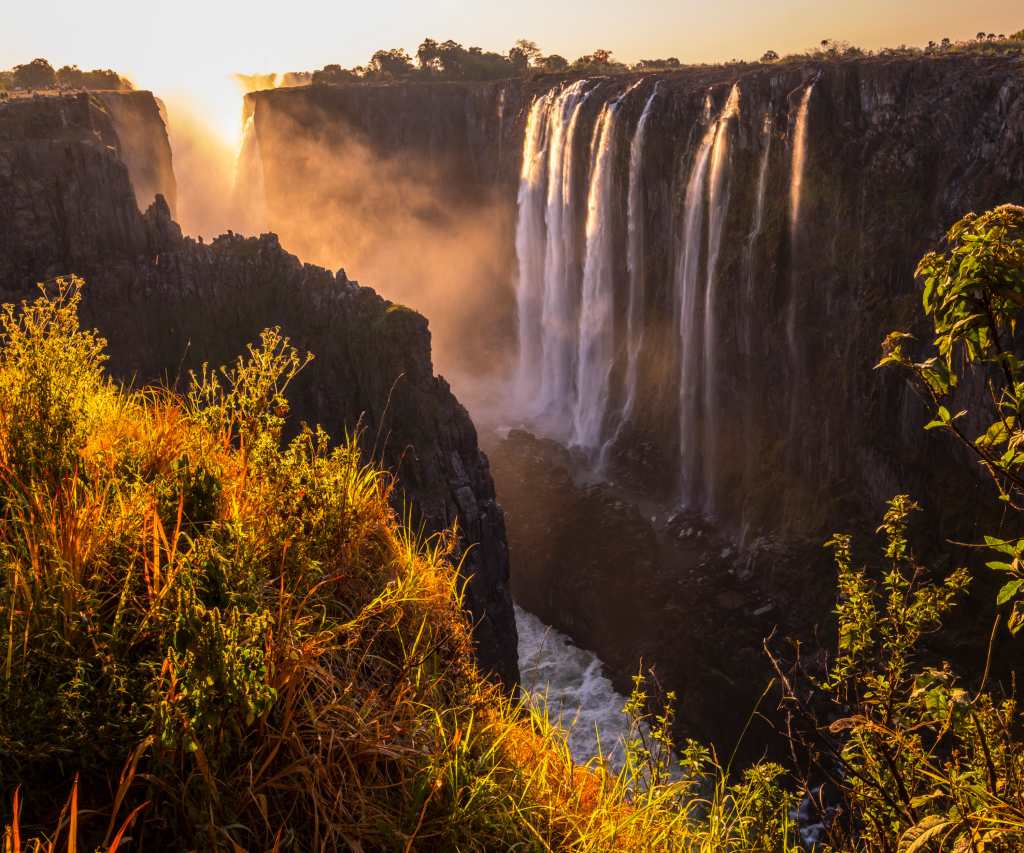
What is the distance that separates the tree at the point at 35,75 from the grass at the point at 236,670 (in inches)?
2634

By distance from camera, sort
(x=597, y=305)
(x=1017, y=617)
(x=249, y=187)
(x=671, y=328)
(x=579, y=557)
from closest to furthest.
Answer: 1. (x=1017, y=617)
2. (x=579, y=557)
3. (x=671, y=328)
4. (x=597, y=305)
5. (x=249, y=187)

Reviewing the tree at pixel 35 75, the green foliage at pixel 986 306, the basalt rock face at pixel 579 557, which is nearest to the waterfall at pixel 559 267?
the basalt rock face at pixel 579 557

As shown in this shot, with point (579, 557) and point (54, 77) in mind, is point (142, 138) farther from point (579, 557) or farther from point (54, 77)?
point (579, 557)

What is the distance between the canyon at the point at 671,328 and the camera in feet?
72.4

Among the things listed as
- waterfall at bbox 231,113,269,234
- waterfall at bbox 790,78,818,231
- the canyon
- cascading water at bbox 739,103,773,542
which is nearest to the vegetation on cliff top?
the canyon

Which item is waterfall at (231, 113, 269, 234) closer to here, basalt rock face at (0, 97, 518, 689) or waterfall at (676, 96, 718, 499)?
basalt rock face at (0, 97, 518, 689)

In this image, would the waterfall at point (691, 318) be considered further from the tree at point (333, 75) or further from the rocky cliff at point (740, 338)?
the tree at point (333, 75)

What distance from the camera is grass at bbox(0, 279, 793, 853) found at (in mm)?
2324

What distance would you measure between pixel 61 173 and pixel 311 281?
11.9m

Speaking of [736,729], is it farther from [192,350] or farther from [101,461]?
[192,350]

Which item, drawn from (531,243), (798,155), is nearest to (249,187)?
(531,243)

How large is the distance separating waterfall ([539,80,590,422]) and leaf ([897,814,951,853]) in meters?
37.3

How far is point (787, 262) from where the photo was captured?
27.5 m

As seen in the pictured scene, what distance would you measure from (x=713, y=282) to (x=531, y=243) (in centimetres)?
1551
